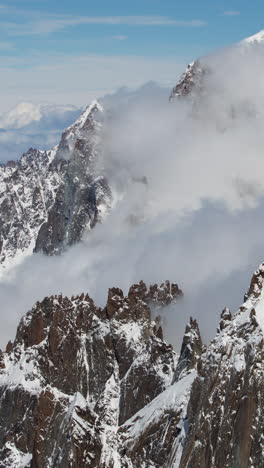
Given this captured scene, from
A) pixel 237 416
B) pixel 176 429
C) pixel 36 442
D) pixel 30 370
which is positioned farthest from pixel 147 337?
pixel 237 416

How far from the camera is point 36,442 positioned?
114750 millimetres

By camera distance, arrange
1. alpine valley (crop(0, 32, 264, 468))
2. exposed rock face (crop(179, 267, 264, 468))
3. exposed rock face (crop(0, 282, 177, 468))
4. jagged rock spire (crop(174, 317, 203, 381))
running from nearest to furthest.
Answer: exposed rock face (crop(179, 267, 264, 468))
alpine valley (crop(0, 32, 264, 468))
exposed rock face (crop(0, 282, 177, 468))
jagged rock spire (crop(174, 317, 203, 381))

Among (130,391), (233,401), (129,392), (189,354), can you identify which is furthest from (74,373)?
(233,401)

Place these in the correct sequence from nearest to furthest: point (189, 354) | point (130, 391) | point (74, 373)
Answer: point (189, 354)
point (130, 391)
point (74, 373)

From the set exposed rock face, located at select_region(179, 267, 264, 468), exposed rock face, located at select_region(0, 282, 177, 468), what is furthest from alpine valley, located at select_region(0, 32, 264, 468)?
exposed rock face, located at select_region(0, 282, 177, 468)

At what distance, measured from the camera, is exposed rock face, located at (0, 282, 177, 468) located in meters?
118

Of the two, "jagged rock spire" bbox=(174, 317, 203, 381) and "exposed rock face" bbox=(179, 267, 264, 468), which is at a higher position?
"jagged rock spire" bbox=(174, 317, 203, 381)

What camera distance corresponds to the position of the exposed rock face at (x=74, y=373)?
118250 millimetres

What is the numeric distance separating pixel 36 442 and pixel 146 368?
51277 millimetres

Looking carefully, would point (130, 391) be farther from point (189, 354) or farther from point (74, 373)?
point (189, 354)

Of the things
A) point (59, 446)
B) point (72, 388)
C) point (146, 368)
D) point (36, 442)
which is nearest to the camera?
point (59, 446)

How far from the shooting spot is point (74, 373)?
186125mm

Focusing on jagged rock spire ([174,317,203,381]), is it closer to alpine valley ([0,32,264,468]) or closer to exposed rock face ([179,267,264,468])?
alpine valley ([0,32,264,468])

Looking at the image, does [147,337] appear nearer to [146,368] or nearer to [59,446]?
[146,368]
